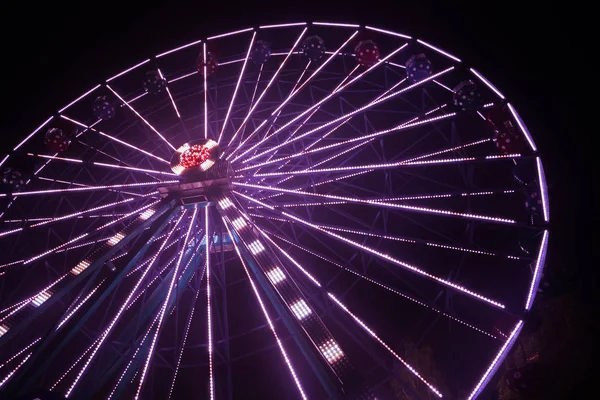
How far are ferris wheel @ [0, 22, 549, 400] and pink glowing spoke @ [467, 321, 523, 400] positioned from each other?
0.03 metres

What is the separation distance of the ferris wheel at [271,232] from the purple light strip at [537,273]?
36 mm

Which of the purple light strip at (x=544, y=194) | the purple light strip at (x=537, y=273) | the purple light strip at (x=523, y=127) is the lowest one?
the purple light strip at (x=537, y=273)

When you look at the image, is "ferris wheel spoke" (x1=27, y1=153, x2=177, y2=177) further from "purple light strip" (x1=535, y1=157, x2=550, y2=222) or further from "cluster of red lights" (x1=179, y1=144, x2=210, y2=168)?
"purple light strip" (x1=535, y1=157, x2=550, y2=222)

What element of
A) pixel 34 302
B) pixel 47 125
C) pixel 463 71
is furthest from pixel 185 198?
pixel 463 71

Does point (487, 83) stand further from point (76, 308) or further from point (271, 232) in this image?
point (76, 308)

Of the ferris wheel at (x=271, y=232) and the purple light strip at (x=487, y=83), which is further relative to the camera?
the purple light strip at (x=487, y=83)

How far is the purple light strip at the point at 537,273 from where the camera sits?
7483 mm

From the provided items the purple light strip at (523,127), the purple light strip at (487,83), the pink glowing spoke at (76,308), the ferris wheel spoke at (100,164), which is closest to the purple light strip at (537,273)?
the purple light strip at (523,127)

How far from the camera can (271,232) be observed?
9.69m

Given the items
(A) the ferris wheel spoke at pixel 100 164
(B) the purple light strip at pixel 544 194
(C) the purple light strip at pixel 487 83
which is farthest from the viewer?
(A) the ferris wheel spoke at pixel 100 164

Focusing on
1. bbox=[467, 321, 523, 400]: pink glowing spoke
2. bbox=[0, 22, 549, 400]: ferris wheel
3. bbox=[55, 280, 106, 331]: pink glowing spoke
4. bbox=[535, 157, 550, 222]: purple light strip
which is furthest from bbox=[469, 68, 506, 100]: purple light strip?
bbox=[55, 280, 106, 331]: pink glowing spoke

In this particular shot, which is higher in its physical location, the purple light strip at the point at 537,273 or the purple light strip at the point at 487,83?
the purple light strip at the point at 487,83

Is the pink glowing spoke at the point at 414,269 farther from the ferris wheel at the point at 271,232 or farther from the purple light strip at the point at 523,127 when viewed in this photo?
the purple light strip at the point at 523,127

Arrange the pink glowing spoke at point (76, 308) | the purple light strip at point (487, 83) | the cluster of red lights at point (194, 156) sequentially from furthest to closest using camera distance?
the cluster of red lights at point (194, 156) → the purple light strip at point (487, 83) → the pink glowing spoke at point (76, 308)
